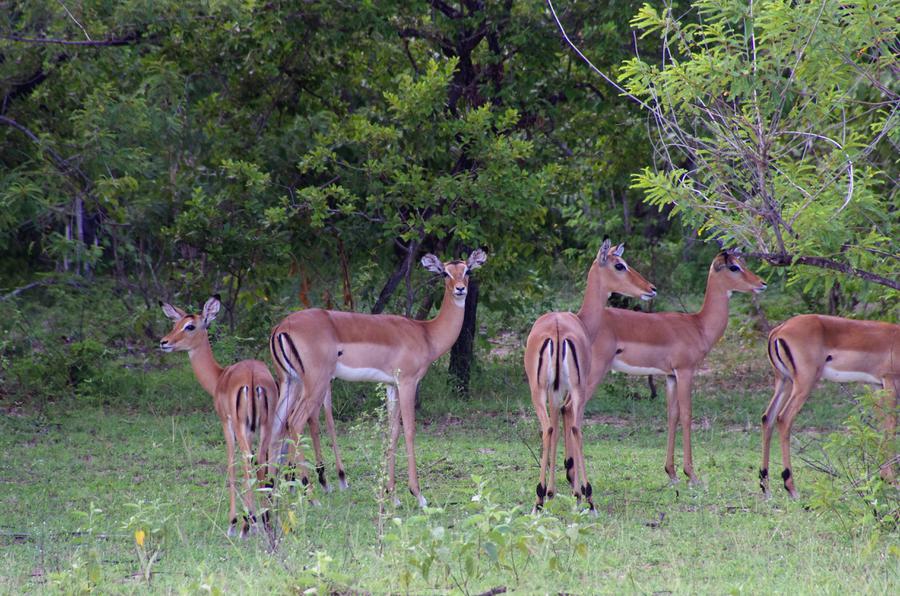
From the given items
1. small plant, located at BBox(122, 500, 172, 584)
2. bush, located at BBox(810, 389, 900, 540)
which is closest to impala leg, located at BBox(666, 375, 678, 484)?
bush, located at BBox(810, 389, 900, 540)

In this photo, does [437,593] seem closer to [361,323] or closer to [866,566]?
[866,566]

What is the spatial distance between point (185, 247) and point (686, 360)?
213 inches

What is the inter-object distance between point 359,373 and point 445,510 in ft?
4.09

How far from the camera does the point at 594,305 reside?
788 cm

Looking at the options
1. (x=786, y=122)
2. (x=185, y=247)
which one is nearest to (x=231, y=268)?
(x=185, y=247)

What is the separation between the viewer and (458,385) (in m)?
10.8

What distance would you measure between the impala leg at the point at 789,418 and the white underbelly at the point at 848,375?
11cm

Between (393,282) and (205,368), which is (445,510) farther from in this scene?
(393,282)

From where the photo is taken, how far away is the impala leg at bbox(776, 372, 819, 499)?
729cm

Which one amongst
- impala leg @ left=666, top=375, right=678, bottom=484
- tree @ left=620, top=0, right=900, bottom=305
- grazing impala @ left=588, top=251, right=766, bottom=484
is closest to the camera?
tree @ left=620, top=0, right=900, bottom=305

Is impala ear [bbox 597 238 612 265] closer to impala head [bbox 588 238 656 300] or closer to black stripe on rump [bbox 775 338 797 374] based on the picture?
impala head [bbox 588 238 656 300]

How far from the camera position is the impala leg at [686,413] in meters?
7.66

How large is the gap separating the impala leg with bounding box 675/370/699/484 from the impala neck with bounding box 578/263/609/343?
71cm

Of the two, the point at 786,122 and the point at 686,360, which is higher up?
the point at 786,122
